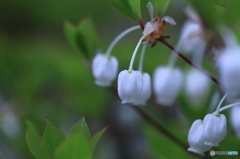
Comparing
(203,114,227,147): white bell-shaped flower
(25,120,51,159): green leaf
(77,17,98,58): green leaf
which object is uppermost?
(77,17,98,58): green leaf

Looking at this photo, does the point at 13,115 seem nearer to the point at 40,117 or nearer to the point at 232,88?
the point at 40,117

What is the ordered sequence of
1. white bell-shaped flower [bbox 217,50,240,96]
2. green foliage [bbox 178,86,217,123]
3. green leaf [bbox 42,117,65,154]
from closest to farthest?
white bell-shaped flower [bbox 217,50,240,96] → green leaf [bbox 42,117,65,154] → green foliage [bbox 178,86,217,123]

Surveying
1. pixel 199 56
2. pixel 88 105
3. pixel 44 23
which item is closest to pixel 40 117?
pixel 88 105

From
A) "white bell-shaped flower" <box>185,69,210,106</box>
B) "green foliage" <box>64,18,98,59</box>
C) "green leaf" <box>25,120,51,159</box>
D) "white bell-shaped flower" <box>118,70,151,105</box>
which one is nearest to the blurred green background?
"green foliage" <box>64,18,98,59</box>

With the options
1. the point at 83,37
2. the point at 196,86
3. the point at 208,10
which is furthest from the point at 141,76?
the point at 196,86

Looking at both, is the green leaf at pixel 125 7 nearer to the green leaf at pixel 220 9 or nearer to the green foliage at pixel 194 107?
the green leaf at pixel 220 9

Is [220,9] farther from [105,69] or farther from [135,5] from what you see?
[105,69]

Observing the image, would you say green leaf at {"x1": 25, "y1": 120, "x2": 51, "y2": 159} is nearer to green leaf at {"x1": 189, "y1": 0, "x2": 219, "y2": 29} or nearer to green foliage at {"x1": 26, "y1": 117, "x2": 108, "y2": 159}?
green foliage at {"x1": 26, "y1": 117, "x2": 108, "y2": 159}
